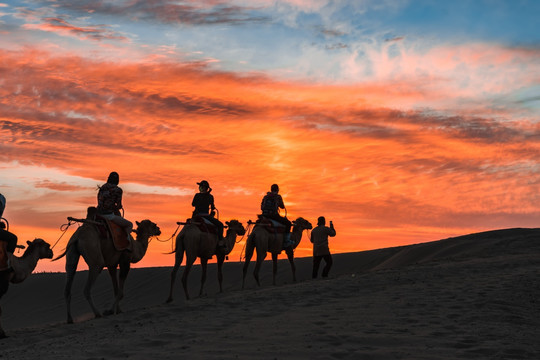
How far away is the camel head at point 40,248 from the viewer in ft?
50.1

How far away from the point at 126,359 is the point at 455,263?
13.0 metres

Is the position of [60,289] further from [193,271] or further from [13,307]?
[193,271]

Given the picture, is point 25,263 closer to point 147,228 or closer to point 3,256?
point 3,256

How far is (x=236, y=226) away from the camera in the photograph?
71.4 feet

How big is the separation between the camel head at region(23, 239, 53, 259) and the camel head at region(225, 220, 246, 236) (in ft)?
23.2

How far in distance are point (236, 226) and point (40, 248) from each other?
7.48m

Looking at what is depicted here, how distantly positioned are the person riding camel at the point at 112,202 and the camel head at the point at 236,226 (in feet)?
18.6

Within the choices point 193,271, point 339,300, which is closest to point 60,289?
point 193,271

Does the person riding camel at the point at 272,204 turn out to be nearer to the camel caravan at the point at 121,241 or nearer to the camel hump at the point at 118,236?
the camel caravan at the point at 121,241

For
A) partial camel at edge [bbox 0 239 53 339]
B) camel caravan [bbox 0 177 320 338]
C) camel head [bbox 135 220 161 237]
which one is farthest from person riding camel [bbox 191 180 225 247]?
partial camel at edge [bbox 0 239 53 339]

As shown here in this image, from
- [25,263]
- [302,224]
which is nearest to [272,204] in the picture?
[302,224]

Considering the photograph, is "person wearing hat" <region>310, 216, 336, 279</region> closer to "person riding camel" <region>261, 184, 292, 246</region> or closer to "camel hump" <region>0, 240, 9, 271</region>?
"person riding camel" <region>261, 184, 292, 246</region>

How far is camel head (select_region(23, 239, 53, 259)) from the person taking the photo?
15.3 m

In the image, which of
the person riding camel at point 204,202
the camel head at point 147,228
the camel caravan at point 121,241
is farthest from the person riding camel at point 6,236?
the person riding camel at point 204,202
